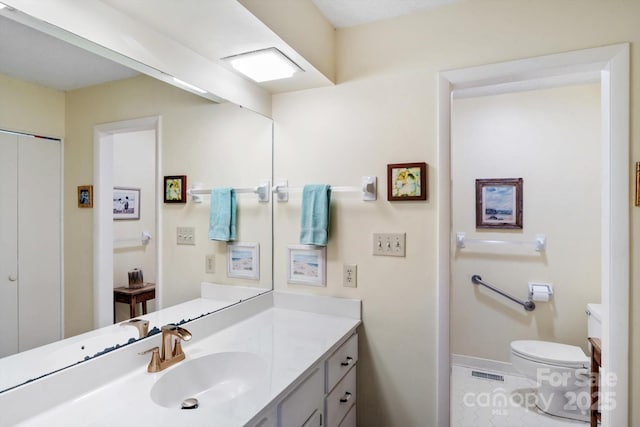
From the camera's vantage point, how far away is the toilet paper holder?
8.90 feet

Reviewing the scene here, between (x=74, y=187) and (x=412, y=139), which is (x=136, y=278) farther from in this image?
(x=412, y=139)

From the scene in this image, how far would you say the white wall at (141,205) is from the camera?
121cm

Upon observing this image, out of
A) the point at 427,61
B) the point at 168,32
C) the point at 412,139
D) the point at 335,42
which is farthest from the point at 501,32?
the point at 168,32

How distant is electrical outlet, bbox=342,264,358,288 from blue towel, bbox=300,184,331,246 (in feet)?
0.58

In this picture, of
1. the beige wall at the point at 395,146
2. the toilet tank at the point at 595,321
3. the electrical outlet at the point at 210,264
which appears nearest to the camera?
the beige wall at the point at 395,146

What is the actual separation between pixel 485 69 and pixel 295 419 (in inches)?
64.5

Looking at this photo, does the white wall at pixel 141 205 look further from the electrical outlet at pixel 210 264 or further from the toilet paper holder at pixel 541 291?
the toilet paper holder at pixel 541 291

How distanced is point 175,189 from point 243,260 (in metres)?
0.58

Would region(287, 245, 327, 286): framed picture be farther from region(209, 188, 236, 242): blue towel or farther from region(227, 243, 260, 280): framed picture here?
region(209, 188, 236, 242): blue towel

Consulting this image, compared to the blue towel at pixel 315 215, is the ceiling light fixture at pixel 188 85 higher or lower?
higher

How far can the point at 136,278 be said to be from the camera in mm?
1302

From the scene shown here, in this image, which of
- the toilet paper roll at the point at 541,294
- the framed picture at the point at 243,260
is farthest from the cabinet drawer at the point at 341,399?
the toilet paper roll at the point at 541,294

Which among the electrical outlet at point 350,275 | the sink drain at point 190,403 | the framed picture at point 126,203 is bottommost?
the sink drain at point 190,403

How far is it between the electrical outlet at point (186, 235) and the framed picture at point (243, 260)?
0.86ft
